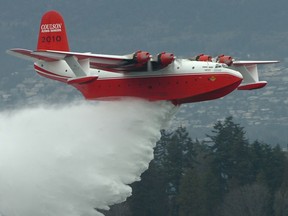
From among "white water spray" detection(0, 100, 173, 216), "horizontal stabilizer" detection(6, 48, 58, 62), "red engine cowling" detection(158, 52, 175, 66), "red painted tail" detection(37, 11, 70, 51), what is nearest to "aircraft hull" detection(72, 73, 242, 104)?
"white water spray" detection(0, 100, 173, 216)

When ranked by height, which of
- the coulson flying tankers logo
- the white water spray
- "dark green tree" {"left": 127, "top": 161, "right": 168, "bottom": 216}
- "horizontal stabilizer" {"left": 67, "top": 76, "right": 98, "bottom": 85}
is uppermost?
the coulson flying tankers logo

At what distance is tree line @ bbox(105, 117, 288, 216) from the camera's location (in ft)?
287

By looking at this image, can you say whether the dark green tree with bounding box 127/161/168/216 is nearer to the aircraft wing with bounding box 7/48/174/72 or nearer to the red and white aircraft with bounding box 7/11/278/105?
the red and white aircraft with bounding box 7/11/278/105

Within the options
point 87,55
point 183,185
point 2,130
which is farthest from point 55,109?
point 183,185

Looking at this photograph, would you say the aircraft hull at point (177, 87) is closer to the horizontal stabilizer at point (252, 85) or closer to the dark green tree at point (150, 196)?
the horizontal stabilizer at point (252, 85)

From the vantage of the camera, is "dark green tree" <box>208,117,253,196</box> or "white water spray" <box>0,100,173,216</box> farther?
"dark green tree" <box>208,117,253,196</box>

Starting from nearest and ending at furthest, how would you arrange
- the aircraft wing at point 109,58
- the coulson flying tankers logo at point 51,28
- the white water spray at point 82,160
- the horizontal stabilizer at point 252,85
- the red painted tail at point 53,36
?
the aircraft wing at point 109,58 → the white water spray at point 82,160 → the horizontal stabilizer at point 252,85 → the red painted tail at point 53,36 → the coulson flying tankers logo at point 51,28

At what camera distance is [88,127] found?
199 ft

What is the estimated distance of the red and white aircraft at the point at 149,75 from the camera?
2253 inches

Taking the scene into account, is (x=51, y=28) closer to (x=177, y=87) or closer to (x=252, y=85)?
(x=177, y=87)

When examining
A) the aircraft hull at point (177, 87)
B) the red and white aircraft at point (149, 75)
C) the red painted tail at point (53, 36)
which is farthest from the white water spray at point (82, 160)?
the red painted tail at point (53, 36)

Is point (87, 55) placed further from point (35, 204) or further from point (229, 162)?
point (229, 162)

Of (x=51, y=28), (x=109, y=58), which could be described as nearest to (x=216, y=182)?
(x=51, y=28)

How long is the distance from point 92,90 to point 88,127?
1.87 m
